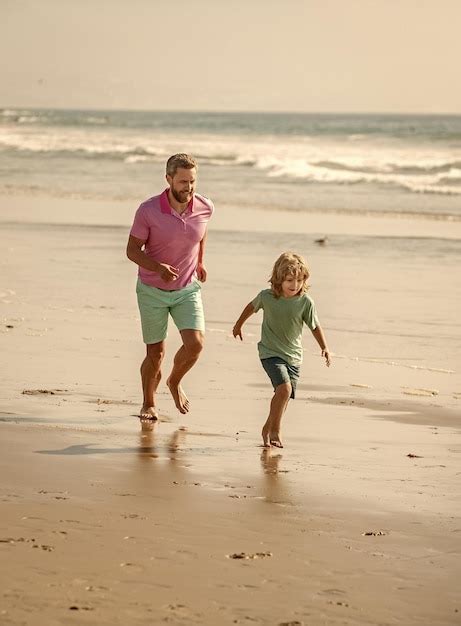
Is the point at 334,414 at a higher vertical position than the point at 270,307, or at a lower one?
lower

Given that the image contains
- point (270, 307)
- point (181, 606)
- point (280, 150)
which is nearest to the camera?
point (181, 606)

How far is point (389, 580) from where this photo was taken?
4152 mm

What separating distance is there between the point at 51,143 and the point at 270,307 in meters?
46.2

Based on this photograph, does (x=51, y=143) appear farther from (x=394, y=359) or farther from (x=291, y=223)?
(x=394, y=359)

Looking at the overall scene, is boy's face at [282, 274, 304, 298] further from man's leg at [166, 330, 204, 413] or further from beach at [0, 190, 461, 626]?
beach at [0, 190, 461, 626]

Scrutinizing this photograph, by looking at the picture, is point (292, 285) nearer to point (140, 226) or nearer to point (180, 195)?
point (180, 195)

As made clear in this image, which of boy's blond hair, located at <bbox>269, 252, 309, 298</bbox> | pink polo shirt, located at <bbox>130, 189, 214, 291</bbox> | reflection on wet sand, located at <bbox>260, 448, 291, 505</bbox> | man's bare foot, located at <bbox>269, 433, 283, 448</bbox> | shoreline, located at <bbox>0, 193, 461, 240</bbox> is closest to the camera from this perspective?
reflection on wet sand, located at <bbox>260, 448, 291, 505</bbox>

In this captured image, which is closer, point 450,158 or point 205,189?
point 205,189

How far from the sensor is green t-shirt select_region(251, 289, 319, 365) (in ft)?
21.4

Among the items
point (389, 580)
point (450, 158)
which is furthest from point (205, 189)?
point (389, 580)

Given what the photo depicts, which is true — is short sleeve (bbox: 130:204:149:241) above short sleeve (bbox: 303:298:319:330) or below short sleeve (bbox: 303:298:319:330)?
above

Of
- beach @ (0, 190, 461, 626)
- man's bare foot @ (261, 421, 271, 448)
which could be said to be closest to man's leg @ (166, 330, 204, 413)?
beach @ (0, 190, 461, 626)

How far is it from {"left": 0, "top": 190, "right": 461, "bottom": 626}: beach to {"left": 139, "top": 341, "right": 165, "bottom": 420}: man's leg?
9 centimetres

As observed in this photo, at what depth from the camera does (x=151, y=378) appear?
686 centimetres
